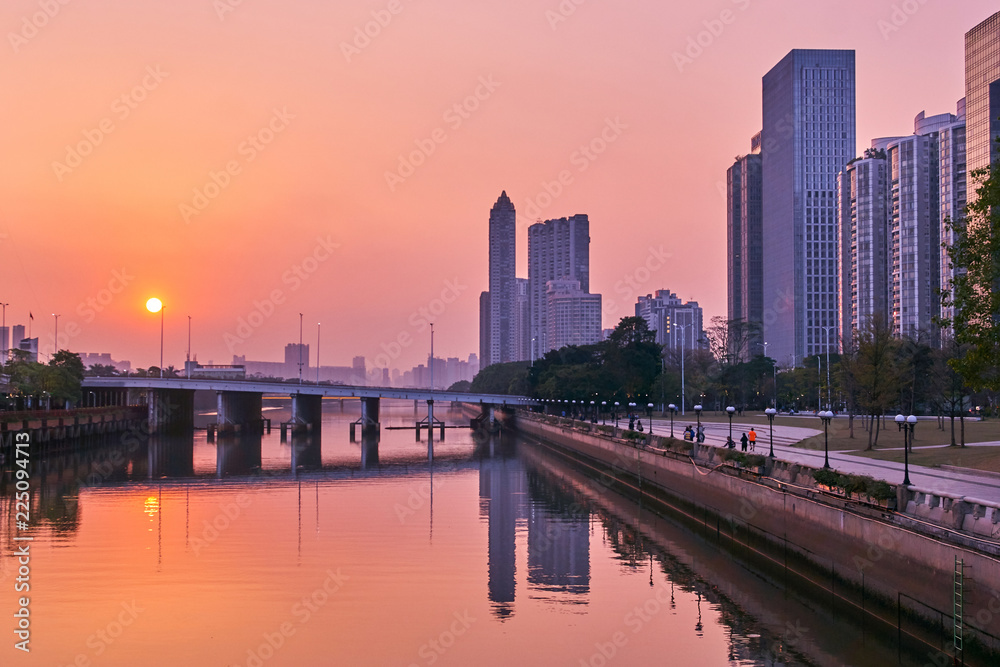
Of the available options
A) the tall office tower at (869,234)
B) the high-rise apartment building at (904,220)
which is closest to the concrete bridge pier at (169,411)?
the high-rise apartment building at (904,220)

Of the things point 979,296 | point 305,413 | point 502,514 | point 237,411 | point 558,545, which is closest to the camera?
point 979,296

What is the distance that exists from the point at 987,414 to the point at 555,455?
3610 cm

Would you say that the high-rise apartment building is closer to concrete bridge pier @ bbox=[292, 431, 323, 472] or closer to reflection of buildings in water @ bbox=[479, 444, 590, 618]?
concrete bridge pier @ bbox=[292, 431, 323, 472]

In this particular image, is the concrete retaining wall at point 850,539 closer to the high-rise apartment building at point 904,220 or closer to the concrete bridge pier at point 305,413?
the concrete bridge pier at point 305,413

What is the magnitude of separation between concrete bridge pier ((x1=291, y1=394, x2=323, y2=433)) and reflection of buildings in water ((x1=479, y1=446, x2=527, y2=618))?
51524 mm

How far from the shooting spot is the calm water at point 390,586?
72.0 feet

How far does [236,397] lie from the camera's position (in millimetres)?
125688

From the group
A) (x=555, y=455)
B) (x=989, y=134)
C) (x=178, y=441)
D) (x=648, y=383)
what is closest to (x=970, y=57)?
(x=989, y=134)

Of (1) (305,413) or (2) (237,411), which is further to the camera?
(1) (305,413)

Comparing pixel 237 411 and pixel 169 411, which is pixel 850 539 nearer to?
pixel 237 411

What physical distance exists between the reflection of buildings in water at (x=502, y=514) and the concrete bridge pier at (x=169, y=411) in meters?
60.3

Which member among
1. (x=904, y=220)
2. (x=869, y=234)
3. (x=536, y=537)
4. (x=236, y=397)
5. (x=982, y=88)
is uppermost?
(x=982, y=88)

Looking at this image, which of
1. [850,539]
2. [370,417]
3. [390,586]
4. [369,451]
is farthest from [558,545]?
[370,417]

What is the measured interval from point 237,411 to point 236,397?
→ 2457 millimetres
